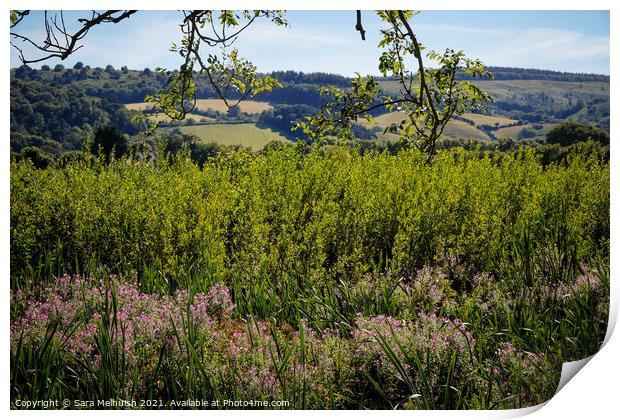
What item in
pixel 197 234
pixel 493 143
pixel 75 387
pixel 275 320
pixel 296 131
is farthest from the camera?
pixel 493 143

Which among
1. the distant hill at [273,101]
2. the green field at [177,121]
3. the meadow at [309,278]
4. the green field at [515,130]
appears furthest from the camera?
the green field at [515,130]

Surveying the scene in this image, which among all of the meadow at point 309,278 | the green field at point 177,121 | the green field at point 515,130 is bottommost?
the meadow at point 309,278

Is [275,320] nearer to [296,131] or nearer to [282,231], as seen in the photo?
[282,231]

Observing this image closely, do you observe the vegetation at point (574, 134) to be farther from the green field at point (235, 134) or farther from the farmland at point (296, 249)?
the green field at point (235, 134)

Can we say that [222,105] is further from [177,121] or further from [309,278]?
[309,278]

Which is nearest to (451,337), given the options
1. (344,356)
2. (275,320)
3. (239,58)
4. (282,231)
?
(344,356)

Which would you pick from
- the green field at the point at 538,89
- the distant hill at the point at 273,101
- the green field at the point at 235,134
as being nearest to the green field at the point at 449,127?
the distant hill at the point at 273,101
